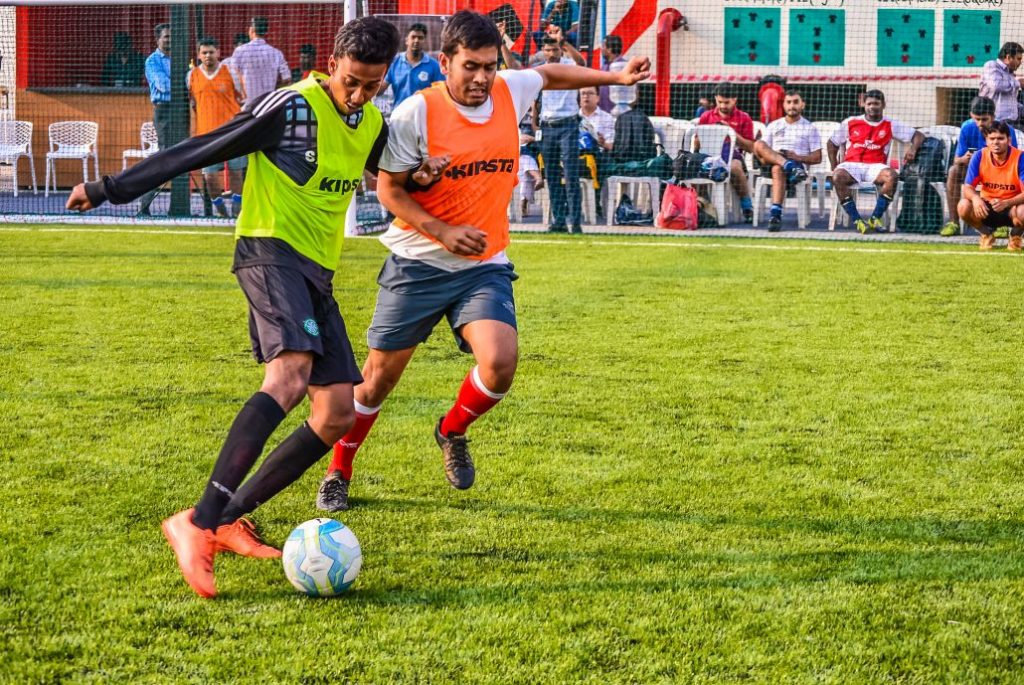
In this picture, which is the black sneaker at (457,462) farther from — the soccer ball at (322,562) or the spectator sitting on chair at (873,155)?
the spectator sitting on chair at (873,155)

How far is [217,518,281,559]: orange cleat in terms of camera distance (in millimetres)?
4207

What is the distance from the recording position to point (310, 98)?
4.27m

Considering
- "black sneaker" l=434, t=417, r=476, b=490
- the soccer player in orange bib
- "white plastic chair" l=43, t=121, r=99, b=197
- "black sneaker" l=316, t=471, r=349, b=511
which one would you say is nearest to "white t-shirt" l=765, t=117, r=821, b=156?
"white plastic chair" l=43, t=121, r=99, b=197

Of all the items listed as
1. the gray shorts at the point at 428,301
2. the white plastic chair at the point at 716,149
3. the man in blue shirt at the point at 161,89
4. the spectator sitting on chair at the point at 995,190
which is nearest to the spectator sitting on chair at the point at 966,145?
the spectator sitting on chair at the point at 995,190

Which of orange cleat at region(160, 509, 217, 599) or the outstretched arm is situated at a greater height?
the outstretched arm

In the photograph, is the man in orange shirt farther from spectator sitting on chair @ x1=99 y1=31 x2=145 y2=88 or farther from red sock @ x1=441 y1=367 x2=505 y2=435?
red sock @ x1=441 y1=367 x2=505 y2=435

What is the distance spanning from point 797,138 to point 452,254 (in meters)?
11.8

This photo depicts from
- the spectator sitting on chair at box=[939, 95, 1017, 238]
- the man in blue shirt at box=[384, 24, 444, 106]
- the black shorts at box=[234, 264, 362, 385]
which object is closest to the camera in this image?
the black shorts at box=[234, 264, 362, 385]

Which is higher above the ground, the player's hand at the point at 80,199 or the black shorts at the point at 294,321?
the player's hand at the point at 80,199

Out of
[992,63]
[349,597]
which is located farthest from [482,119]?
[992,63]

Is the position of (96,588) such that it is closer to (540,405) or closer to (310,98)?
(310,98)

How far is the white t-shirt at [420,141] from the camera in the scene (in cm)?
474

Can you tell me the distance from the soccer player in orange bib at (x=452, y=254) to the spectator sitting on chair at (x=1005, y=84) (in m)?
11.6

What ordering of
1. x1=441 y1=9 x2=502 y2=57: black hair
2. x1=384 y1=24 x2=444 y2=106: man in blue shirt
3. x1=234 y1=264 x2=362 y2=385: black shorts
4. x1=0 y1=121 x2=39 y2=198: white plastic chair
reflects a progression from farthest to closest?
x1=0 y1=121 x2=39 y2=198: white plastic chair, x1=384 y1=24 x2=444 y2=106: man in blue shirt, x1=441 y1=9 x2=502 y2=57: black hair, x1=234 y1=264 x2=362 y2=385: black shorts
